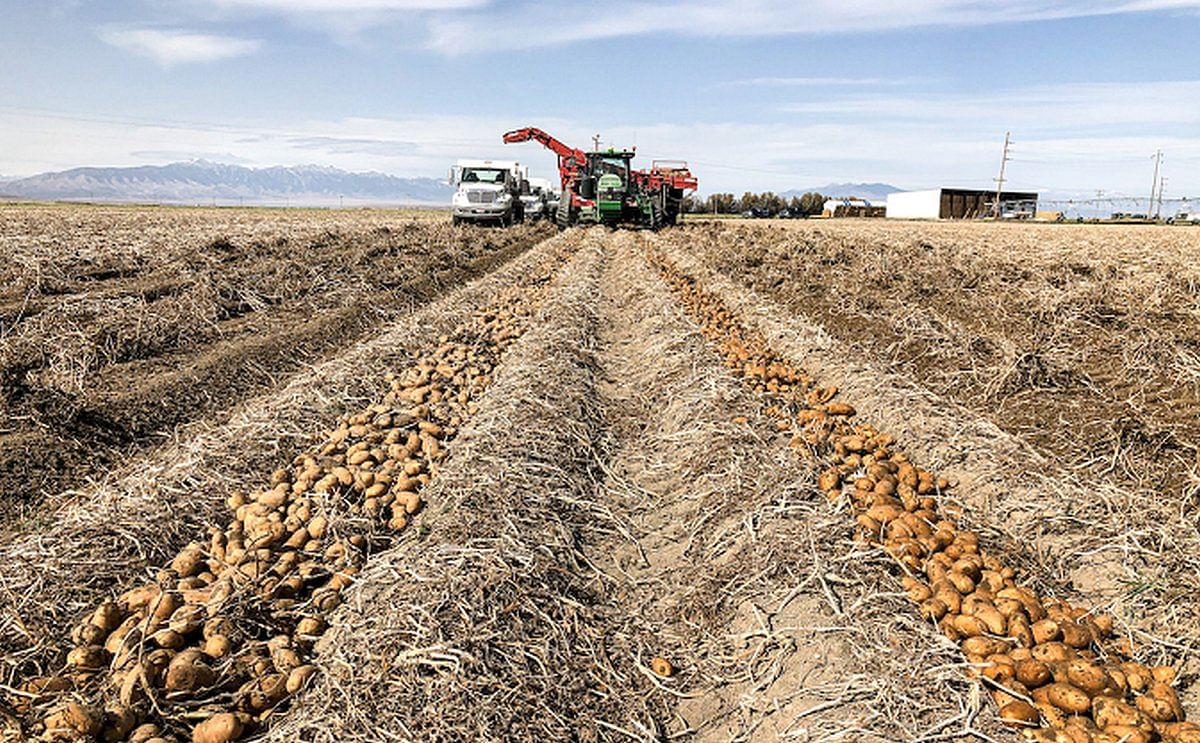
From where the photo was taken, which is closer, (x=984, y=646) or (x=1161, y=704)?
(x=1161, y=704)

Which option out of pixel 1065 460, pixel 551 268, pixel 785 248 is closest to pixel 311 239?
pixel 551 268

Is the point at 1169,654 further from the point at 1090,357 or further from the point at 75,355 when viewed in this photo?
the point at 75,355

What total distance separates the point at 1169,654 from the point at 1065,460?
6.94 feet

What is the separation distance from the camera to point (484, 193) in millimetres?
29422

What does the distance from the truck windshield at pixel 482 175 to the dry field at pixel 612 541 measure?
22.8 m

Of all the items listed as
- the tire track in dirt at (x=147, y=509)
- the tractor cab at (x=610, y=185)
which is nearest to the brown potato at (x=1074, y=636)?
the tire track in dirt at (x=147, y=509)

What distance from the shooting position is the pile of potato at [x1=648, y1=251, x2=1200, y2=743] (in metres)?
2.64

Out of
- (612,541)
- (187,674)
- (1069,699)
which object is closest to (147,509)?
(187,674)

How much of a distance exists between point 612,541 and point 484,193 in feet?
88.2

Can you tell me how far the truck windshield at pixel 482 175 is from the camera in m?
30.3

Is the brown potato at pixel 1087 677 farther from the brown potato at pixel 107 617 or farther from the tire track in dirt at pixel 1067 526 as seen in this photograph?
the brown potato at pixel 107 617

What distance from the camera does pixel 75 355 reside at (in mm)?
7145

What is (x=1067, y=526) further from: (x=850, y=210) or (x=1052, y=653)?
(x=850, y=210)

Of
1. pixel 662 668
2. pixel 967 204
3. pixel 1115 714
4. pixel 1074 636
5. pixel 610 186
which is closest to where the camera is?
pixel 1115 714
